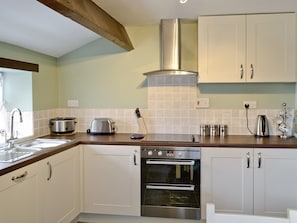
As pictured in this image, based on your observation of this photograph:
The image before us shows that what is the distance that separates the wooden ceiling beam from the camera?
1.99 metres

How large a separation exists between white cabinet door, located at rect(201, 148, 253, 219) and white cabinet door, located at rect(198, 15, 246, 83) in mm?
821

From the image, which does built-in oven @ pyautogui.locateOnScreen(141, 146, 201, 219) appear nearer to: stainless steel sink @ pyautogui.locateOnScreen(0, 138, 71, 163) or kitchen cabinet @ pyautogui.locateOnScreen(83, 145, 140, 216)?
kitchen cabinet @ pyautogui.locateOnScreen(83, 145, 140, 216)

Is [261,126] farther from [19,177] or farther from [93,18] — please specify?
[19,177]

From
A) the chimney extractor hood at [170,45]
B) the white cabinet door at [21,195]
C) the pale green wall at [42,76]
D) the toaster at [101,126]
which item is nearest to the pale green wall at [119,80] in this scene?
the pale green wall at [42,76]

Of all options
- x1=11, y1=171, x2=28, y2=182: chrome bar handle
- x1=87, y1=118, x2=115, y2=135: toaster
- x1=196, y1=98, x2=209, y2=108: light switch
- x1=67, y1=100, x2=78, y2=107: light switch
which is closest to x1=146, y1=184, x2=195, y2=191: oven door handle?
x1=87, y1=118, x2=115, y2=135: toaster

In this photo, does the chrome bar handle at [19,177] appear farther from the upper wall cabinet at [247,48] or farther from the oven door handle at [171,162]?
the upper wall cabinet at [247,48]

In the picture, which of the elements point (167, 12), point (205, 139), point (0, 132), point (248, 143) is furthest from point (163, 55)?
point (0, 132)

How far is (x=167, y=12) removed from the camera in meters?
3.12

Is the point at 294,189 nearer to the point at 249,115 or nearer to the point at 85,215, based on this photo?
the point at 249,115

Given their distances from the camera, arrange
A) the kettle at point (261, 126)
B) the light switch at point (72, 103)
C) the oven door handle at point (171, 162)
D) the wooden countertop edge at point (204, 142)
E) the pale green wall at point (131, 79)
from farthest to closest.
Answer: the light switch at point (72, 103)
the pale green wall at point (131, 79)
the kettle at point (261, 126)
the oven door handle at point (171, 162)
the wooden countertop edge at point (204, 142)

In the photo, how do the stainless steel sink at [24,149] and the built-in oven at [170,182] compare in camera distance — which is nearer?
the stainless steel sink at [24,149]

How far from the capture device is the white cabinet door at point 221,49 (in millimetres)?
3207

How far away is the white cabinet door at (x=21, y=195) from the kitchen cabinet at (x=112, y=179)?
79cm

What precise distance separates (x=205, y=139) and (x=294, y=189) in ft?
3.15
